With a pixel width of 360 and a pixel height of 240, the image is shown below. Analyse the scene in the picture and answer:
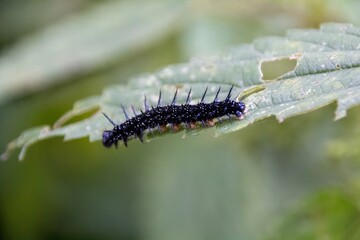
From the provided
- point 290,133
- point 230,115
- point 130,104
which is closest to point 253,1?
point 290,133

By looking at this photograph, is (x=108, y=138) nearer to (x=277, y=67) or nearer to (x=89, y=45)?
(x=277, y=67)

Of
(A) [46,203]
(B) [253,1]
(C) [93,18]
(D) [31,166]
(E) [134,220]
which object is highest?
(C) [93,18]

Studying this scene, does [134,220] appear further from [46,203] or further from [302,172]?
[302,172]

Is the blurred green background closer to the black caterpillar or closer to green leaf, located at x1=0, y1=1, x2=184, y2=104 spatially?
green leaf, located at x1=0, y1=1, x2=184, y2=104

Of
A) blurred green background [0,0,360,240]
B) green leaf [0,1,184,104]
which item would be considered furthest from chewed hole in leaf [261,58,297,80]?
green leaf [0,1,184,104]

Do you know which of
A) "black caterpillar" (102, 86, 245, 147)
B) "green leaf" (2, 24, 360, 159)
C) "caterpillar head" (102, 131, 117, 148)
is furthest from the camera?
"caterpillar head" (102, 131, 117, 148)

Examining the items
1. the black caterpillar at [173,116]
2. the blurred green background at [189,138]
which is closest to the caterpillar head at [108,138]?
the black caterpillar at [173,116]
